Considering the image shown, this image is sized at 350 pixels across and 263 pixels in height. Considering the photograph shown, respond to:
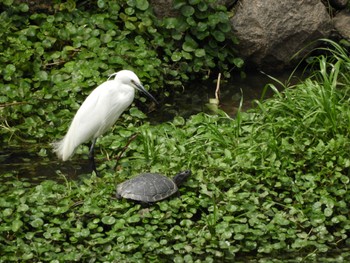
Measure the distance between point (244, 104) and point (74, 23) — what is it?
2.23m

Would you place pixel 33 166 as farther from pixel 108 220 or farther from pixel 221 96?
pixel 221 96

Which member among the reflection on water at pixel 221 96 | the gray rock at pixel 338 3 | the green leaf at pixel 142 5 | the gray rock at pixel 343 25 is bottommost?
the reflection on water at pixel 221 96

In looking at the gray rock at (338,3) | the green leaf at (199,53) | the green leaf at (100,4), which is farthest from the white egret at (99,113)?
the gray rock at (338,3)

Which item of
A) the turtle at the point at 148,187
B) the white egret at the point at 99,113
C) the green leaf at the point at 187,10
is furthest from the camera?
the green leaf at the point at 187,10

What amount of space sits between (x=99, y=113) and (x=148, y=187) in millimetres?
1353

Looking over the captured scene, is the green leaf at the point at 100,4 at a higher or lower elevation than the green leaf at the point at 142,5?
lower

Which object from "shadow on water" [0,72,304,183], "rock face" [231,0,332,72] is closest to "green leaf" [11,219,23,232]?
"shadow on water" [0,72,304,183]

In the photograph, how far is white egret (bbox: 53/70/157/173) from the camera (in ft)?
28.3

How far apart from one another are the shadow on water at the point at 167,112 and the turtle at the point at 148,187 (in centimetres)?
107

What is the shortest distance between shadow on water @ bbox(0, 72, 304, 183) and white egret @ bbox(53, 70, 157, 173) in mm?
209

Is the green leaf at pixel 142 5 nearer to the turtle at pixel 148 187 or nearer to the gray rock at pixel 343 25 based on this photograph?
the gray rock at pixel 343 25

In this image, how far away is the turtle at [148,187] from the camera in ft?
24.7

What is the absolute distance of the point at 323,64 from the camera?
898 cm

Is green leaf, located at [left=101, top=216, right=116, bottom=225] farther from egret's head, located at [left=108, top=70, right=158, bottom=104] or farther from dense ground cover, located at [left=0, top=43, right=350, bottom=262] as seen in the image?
egret's head, located at [left=108, top=70, right=158, bottom=104]
